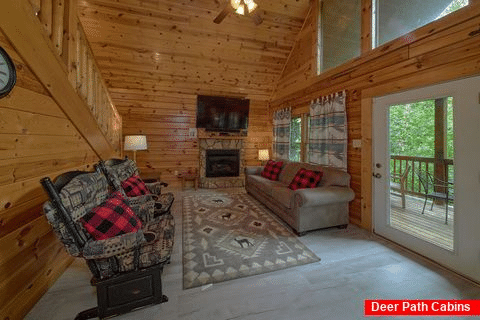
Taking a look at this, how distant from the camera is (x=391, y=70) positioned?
257 centimetres

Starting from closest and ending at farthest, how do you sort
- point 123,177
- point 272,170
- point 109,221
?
point 109,221 < point 123,177 < point 272,170

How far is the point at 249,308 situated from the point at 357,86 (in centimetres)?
317

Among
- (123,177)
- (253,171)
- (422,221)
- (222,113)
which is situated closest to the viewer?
(422,221)

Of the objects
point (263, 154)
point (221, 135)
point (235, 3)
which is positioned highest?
point (235, 3)

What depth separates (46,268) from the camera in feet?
5.82

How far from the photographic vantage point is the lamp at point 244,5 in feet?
7.64

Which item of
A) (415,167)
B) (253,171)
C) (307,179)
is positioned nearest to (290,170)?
(307,179)

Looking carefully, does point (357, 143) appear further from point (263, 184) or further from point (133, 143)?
point (133, 143)

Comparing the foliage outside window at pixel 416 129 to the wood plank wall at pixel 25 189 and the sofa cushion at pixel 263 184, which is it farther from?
the wood plank wall at pixel 25 189

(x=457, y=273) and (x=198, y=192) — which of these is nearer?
(x=457, y=273)

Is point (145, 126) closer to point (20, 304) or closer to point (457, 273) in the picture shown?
point (20, 304)

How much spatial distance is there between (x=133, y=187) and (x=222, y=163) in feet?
11.2

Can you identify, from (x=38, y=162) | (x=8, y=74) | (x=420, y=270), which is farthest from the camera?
(x=420, y=270)

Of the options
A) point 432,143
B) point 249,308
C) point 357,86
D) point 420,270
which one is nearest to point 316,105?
point 357,86
